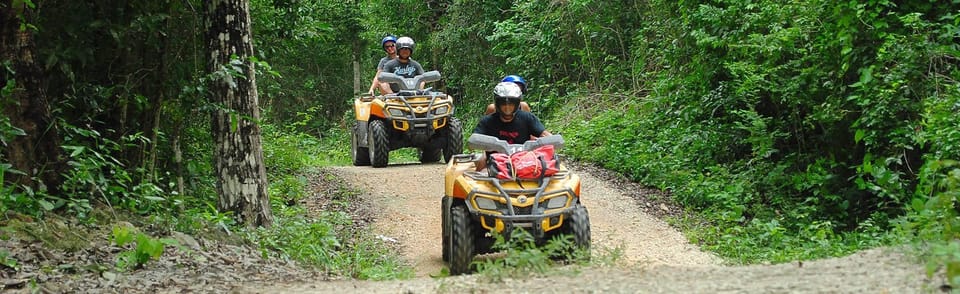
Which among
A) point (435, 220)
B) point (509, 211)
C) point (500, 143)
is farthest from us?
point (435, 220)

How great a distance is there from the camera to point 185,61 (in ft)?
32.7

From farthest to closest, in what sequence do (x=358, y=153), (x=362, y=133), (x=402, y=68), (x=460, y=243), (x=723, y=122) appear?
(x=358, y=153) < (x=402, y=68) < (x=362, y=133) < (x=723, y=122) < (x=460, y=243)

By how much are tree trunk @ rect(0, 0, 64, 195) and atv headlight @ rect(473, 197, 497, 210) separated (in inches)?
129

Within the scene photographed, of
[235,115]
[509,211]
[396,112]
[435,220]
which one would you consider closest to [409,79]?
[396,112]

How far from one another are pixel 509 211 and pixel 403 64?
8695 millimetres

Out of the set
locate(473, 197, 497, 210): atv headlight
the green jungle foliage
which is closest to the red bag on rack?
locate(473, 197, 497, 210): atv headlight

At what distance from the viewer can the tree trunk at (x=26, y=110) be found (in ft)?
24.7

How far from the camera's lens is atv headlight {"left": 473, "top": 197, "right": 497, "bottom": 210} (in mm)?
7887

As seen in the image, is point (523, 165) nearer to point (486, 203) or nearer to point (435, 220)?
point (486, 203)

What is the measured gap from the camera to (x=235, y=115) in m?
8.72

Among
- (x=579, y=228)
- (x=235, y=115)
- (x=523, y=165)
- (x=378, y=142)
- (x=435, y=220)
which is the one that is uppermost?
(x=235, y=115)

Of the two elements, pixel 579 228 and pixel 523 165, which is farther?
pixel 523 165

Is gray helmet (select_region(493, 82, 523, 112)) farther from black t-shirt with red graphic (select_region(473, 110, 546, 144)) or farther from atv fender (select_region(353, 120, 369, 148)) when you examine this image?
atv fender (select_region(353, 120, 369, 148))

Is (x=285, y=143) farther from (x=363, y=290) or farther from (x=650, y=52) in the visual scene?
(x=363, y=290)
